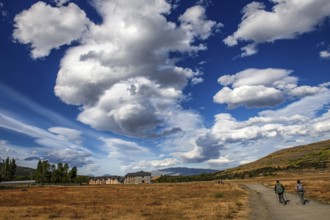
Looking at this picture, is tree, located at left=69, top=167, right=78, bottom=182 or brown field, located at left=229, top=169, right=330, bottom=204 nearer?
brown field, located at left=229, top=169, right=330, bottom=204

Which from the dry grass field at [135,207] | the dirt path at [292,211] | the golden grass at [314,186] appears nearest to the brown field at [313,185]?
the golden grass at [314,186]

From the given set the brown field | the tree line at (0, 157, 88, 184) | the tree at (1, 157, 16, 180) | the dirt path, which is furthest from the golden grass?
the tree at (1, 157, 16, 180)

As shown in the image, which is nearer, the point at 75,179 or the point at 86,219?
the point at 86,219

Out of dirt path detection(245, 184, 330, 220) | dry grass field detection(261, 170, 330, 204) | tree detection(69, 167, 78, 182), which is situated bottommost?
dirt path detection(245, 184, 330, 220)

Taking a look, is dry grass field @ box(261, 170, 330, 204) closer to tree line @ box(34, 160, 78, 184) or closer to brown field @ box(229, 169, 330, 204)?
brown field @ box(229, 169, 330, 204)

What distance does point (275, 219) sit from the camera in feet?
66.2

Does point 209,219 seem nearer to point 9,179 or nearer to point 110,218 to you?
point 110,218

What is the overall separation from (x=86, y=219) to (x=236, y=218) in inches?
442

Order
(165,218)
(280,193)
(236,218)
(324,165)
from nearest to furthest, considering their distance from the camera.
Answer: (236,218)
(165,218)
(280,193)
(324,165)

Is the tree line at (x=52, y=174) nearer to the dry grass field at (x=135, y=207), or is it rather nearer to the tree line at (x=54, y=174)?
the tree line at (x=54, y=174)

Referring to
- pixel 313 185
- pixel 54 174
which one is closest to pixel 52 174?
pixel 54 174

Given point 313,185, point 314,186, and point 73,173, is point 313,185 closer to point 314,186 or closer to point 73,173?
point 314,186

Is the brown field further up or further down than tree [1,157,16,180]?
further down

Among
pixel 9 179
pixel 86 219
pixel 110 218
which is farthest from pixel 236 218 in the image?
pixel 9 179
